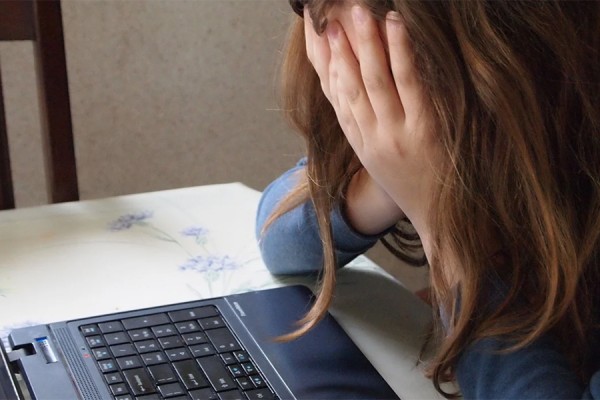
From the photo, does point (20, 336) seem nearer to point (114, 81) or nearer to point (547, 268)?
point (547, 268)

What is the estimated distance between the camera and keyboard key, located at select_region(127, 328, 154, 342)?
2.28 feet

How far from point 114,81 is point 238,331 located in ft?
3.17

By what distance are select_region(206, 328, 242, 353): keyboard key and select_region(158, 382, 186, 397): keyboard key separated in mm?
66

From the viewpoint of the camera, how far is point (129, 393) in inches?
24.2

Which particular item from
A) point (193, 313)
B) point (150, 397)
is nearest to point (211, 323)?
point (193, 313)

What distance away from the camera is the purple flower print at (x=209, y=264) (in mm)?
882

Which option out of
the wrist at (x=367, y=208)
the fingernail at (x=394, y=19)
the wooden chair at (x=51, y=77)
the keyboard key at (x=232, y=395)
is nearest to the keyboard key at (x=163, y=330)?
the keyboard key at (x=232, y=395)

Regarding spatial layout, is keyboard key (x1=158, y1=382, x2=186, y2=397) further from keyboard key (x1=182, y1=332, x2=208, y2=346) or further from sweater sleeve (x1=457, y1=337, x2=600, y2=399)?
sweater sleeve (x1=457, y1=337, x2=600, y2=399)

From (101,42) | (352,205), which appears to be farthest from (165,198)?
(101,42)

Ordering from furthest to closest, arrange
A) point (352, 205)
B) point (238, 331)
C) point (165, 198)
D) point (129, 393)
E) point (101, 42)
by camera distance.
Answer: point (101, 42), point (165, 198), point (352, 205), point (238, 331), point (129, 393)

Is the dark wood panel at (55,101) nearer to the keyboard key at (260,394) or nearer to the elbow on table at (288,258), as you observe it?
the elbow on table at (288,258)

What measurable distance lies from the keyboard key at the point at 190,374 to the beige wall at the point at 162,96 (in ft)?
3.18

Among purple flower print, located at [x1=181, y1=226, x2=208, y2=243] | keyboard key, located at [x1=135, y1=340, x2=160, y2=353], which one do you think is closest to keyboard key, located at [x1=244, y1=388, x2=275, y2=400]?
keyboard key, located at [x1=135, y1=340, x2=160, y2=353]

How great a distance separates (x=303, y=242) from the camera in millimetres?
859
